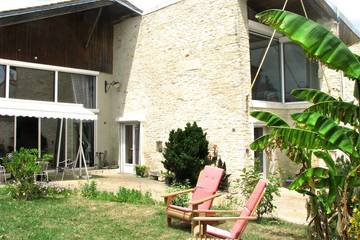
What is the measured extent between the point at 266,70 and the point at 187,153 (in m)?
4.98

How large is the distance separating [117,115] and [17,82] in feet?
18.0

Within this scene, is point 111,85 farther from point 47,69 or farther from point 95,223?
point 95,223

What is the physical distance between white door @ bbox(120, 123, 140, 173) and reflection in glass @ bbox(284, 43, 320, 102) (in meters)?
7.65

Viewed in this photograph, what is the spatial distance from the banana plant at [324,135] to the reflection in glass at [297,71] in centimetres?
1010

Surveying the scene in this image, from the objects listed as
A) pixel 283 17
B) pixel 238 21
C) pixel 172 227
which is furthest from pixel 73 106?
pixel 283 17

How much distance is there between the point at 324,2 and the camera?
15.8 metres

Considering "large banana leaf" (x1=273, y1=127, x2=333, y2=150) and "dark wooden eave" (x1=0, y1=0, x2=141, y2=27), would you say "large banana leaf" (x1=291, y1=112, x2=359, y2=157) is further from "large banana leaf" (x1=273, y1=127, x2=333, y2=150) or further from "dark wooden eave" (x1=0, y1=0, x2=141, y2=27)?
"dark wooden eave" (x1=0, y1=0, x2=141, y2=27)

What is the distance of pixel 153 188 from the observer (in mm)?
15602

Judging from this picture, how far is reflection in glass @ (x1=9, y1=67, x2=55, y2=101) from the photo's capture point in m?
18.3

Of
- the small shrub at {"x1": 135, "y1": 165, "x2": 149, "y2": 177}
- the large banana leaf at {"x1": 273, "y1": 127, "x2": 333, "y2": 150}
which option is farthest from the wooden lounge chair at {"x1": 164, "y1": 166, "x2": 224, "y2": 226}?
the small shrub at {"x1": 135, "y1": 165, "x2": 149, "y2": 177}

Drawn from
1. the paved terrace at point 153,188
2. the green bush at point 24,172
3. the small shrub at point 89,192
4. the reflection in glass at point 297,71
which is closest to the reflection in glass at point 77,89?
the paved terrace at point 153,188

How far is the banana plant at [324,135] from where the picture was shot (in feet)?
18.1

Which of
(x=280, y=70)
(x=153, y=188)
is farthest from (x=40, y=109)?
(x=280, y=70)

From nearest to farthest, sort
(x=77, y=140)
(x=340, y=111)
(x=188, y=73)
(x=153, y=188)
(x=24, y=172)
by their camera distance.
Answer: (x=340, y=111)
(x=24, y=172)
(x=153, y=188)
(x=188, y=73)
(x=77, y=140)
